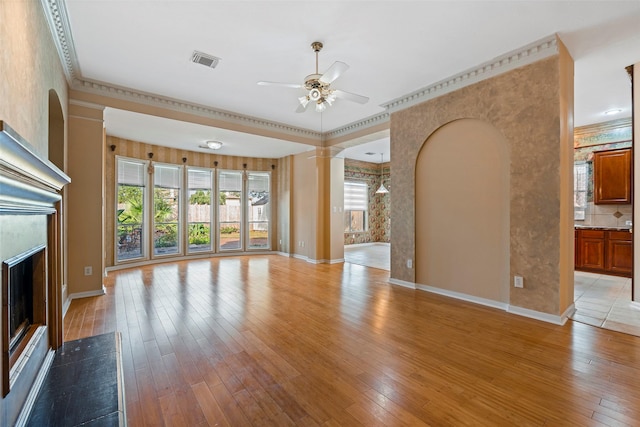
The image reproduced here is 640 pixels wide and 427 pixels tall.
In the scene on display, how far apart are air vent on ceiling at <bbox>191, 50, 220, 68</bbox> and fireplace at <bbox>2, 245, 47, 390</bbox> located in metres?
2.55

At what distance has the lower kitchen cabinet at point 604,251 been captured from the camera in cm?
529

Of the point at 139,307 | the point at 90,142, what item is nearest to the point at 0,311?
the point at 139,307

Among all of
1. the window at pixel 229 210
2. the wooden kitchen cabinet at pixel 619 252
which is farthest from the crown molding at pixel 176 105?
the wooden kitchen cabinet at pixel 619 252

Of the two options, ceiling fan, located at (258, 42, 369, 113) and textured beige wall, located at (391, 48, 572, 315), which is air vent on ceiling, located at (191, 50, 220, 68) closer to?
ceiling fan, located at (258, 42, 369, 113)

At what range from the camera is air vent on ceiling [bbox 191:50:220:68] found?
3393 mm

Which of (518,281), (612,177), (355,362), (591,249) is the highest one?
(612,177)

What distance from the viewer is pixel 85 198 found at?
4.14m

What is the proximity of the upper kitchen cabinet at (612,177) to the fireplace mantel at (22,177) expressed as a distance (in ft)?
27.1

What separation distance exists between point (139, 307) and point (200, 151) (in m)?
4.77

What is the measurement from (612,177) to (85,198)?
923 cm

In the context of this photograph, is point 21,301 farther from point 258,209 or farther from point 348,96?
point 258,209

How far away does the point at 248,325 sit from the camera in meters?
3.13

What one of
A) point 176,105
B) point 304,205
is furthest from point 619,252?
point 176,105

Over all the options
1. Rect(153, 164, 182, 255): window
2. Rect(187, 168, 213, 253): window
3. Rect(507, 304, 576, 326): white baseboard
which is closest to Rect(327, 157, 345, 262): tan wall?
Rect(187, 168, 213, 253): window
